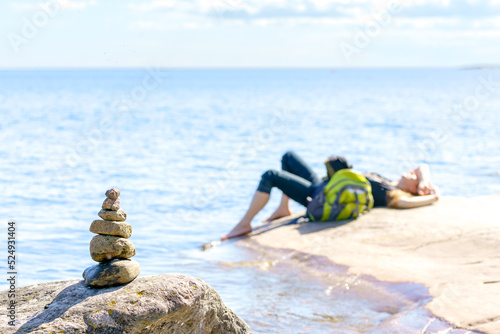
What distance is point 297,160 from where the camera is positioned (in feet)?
34.4

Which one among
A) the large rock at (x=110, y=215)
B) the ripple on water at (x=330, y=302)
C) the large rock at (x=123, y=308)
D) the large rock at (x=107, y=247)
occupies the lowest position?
the ripple on water at (x=330, y=302)

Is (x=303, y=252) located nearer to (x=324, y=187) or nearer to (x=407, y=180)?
(x=324, y=187)

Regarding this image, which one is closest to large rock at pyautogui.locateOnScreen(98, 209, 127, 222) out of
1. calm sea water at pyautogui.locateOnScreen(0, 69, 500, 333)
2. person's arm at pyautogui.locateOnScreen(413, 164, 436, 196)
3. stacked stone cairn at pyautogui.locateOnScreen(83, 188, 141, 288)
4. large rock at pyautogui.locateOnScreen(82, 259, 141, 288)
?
stacked stone cairn at pyautogui.locateOnScreen(83, 188, 141, 288)

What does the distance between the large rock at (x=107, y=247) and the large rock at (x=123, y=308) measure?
0.25m

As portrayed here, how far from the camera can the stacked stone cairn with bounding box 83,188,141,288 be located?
440cm

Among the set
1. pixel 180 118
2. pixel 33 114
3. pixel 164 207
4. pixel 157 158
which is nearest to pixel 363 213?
pixel 164 207

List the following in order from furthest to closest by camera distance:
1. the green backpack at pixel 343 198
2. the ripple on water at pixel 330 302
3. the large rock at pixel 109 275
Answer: the green backpack at pixel 343 198 → the ripple on water at pixel 330 302 → the large rock at pixel 109 275

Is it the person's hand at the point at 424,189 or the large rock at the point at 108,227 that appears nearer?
the large rock at the point at 108,227

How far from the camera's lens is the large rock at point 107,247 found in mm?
4516

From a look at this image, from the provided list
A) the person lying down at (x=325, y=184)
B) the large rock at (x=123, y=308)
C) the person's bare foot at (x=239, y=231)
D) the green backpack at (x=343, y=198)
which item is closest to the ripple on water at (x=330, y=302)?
the green backpack at (x=343, y=198)

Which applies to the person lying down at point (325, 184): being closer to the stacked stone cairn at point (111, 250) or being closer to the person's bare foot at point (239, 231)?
the person's bare foot at point (239, 231)

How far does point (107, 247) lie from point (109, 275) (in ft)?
0.74

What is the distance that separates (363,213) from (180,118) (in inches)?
1249

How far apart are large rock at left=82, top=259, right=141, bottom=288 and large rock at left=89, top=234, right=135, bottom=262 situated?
8 centimetres
